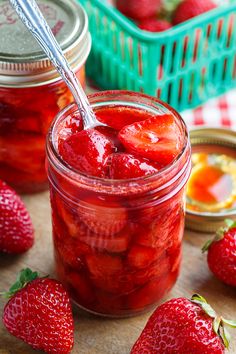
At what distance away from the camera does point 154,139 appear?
4.13ft

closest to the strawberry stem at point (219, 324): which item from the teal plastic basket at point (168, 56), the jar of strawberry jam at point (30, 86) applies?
the jar of strawberry jam at point (30, 86)

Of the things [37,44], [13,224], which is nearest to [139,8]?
Result: [37,44]

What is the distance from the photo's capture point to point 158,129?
50.3 inches

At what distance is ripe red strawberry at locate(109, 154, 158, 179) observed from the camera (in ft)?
3.95

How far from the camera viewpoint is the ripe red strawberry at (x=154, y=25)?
200 centimetres

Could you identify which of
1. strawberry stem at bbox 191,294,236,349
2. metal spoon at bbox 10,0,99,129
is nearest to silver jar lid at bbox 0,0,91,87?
metal spoon at bbox 10,0,99,129

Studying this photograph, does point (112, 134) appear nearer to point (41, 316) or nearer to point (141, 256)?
point (141, 256)

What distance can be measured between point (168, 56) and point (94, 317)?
75cm

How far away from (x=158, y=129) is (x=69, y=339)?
41 centimetres

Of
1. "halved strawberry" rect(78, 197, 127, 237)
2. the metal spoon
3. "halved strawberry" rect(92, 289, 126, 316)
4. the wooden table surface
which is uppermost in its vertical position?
the metal spoon

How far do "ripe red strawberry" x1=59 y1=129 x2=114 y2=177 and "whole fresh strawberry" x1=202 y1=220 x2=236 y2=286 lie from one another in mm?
322

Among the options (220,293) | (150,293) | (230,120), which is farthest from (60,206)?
(230,120)

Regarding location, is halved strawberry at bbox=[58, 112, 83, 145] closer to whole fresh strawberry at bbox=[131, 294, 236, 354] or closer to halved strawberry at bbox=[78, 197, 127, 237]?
halved strawberry at bbox=[78, 197, 127, 237]

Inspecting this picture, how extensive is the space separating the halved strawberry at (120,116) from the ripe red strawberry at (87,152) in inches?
3.4
